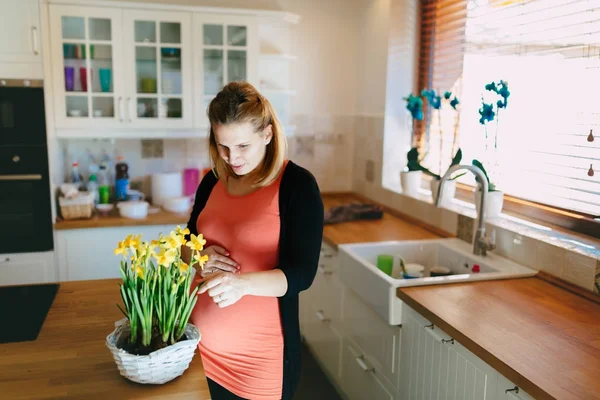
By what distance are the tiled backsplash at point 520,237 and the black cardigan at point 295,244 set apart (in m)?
0.96

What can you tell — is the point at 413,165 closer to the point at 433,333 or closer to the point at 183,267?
the point at 433,333

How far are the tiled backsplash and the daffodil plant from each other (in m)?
1.33

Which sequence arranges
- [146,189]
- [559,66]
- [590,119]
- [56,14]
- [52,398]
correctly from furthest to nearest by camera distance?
1. [146,189]
2. [56,14]
3. [559,66]
4. [590,119]
5. [52,398]

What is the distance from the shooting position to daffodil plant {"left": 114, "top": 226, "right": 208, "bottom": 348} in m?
1.18

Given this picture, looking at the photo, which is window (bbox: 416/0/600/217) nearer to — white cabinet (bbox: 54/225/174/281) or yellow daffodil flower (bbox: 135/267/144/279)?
yellow daffodil flower (bbox: 135/267/144/279)

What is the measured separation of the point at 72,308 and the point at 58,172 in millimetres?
1732

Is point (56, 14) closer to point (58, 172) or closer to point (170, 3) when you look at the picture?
point (170, 3)

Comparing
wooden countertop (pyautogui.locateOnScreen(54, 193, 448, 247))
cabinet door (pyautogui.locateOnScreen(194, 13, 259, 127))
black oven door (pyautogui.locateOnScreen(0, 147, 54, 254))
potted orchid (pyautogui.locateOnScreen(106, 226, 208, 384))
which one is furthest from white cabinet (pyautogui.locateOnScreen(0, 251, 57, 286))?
potted orchid (pyautogui.locateOnScreen(106, 226, 208, 384))

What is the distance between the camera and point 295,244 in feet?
4.95

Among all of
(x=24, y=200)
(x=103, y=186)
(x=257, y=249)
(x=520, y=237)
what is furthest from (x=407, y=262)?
(x=24, y=200)

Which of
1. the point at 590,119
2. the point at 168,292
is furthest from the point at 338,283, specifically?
the point at 168,292

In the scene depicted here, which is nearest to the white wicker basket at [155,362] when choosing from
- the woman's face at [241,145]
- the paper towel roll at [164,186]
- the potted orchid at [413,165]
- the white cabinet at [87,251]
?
the woman's face at [241,145]

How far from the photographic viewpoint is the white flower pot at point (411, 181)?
2.87 meters

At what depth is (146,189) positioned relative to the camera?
3.50 metres
